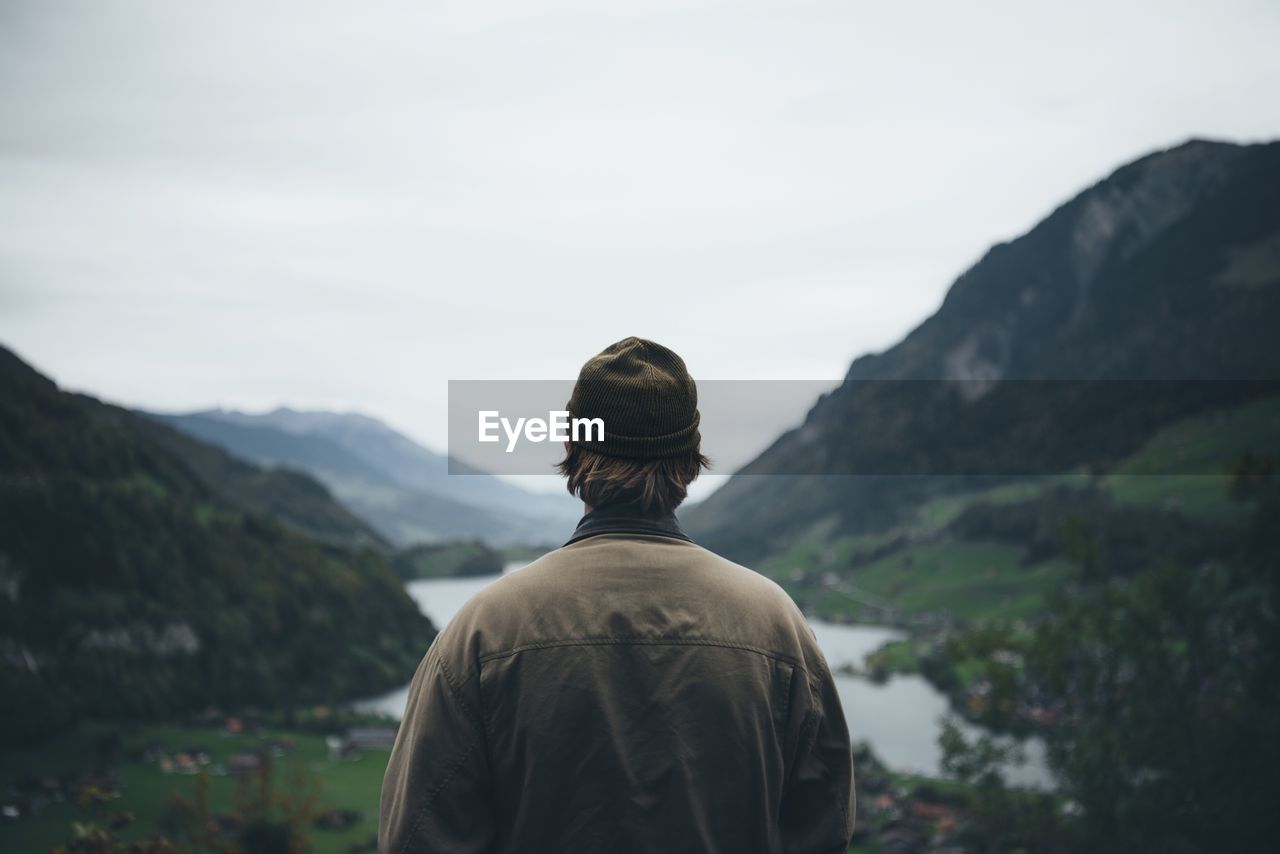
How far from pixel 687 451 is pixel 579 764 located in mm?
767

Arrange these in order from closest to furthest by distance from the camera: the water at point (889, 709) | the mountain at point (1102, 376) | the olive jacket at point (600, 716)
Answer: the olive jacket at point (600, 716)
the water at point (889, 709)
the mountain at point (1102, 376)

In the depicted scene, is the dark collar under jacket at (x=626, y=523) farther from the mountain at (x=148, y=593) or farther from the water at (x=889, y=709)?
the mountain at (x=148, y=593)

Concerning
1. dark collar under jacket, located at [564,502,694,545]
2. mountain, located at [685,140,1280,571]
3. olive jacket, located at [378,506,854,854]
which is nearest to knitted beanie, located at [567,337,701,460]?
dark collar under jacket, located at [564,502,694,545]

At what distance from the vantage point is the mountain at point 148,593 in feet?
237

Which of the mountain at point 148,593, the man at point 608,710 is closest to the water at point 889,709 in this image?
the mountain at point 148,593

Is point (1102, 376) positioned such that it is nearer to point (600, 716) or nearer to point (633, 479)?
point (633, 479)

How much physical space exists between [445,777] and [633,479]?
0.77 m

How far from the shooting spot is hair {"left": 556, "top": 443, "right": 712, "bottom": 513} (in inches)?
82.7

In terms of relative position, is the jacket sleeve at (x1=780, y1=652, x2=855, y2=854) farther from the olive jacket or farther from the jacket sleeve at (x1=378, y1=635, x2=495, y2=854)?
the jacket sleeve at (x1=378, y1=635, x2=495, y2=854)

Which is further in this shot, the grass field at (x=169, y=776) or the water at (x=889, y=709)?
the water at (x=889, y=709)

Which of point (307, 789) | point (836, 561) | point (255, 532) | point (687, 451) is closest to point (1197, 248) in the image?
point (836, 561)

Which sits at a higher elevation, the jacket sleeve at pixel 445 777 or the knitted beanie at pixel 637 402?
the knitted beanie at pixel 637 402

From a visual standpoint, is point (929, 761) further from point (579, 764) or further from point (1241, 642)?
point (579, 764)

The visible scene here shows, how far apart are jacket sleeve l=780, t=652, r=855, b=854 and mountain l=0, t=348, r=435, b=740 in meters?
70.1
